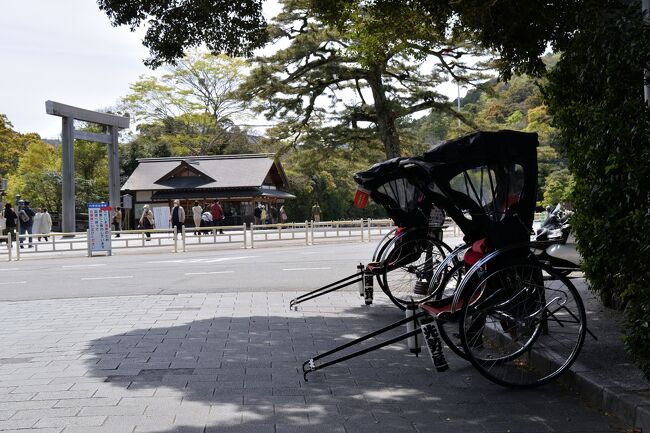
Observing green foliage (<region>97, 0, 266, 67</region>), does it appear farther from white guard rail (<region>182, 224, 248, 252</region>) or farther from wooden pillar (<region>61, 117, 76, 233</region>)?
wooden pillar (<region>61, 117, 76, 233</region>)

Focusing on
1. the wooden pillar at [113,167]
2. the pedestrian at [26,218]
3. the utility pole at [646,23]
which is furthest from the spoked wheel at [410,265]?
the wooden pillar at [113,167]

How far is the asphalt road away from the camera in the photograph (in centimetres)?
1127

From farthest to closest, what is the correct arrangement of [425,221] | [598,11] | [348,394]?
[425,221]
[598,11]
[348,394]

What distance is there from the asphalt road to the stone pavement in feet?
11.1

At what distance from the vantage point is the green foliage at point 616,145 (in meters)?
3.82

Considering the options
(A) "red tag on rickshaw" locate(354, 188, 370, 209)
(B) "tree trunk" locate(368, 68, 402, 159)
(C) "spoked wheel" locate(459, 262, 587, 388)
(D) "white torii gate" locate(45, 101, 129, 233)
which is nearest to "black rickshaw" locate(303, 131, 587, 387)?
(C) "spoked wheel" locate(459, 262, 587, 388)

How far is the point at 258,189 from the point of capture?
142ft

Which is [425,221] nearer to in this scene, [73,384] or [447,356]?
[447,356]

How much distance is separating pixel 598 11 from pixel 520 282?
242cm

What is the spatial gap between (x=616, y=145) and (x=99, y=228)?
19.1 meters

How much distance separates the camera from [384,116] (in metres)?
24.3

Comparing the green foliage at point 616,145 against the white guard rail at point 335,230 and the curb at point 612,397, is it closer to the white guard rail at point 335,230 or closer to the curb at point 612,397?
the curb at point 612,397

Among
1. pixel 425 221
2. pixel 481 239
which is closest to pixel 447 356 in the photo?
pixel 481 239

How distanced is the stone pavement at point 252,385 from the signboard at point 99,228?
13.2 m
